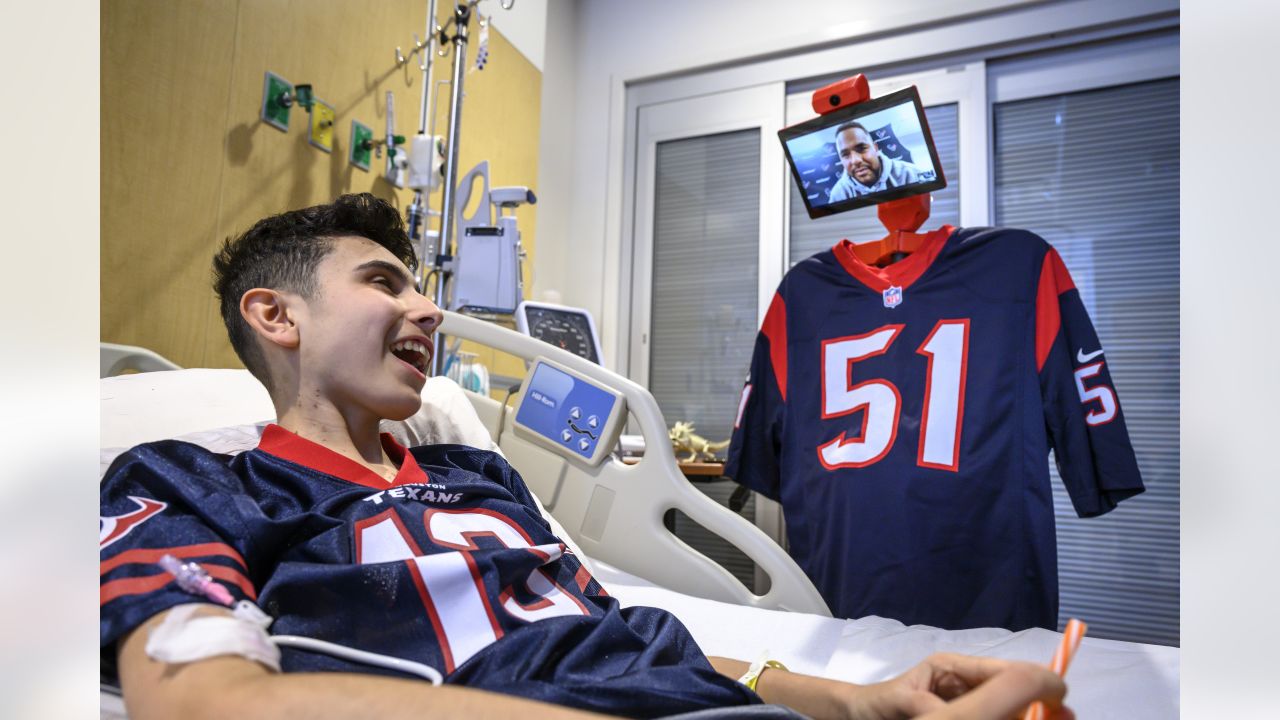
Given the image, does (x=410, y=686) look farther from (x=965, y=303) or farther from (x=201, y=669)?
(x=965, y=303)

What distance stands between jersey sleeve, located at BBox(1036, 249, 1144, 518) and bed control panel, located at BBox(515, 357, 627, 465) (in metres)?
0.77

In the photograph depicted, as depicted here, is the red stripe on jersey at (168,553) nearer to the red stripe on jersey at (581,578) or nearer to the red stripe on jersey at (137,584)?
the red stripe on jersey at (137,584)

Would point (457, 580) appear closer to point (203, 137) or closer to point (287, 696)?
point (287, 696)

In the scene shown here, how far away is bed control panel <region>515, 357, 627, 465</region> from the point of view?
1.34 metres

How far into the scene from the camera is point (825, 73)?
3023 millimetres

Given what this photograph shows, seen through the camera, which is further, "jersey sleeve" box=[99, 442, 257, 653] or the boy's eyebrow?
the boy's eyebrow

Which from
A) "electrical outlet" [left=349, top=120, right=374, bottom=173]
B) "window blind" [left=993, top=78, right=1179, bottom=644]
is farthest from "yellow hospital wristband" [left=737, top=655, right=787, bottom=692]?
"window blind" [left=993, top=78, right=1179, bottom=644]

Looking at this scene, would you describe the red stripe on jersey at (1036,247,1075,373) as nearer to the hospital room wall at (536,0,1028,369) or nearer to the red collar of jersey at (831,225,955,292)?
the red collar of jersey at (831,225,955,292)

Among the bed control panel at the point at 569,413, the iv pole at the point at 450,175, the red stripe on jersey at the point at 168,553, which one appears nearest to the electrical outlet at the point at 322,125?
the iv pole at the point at 450,175

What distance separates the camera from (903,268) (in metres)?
1.59

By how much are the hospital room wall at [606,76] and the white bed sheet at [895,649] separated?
83.8 inches

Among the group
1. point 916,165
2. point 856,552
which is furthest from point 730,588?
point 916,165
